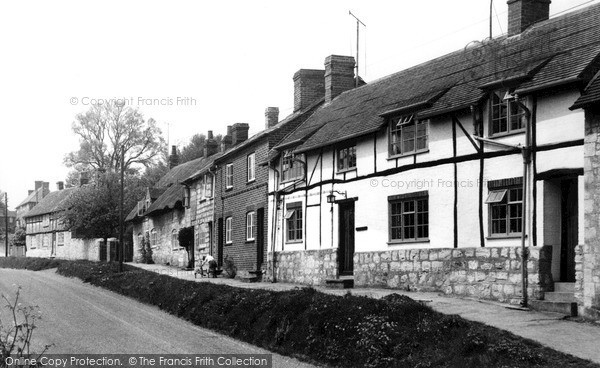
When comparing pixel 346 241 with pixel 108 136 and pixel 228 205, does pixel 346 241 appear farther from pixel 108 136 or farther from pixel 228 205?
pixel 108 136

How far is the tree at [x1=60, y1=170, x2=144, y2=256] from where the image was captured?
5519 cm

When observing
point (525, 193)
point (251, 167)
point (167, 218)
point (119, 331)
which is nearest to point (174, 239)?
point (167, 218)

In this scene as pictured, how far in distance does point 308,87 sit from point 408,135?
11.8 metres

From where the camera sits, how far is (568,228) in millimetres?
17094

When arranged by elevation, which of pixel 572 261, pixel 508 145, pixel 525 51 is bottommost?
pixel 572 261

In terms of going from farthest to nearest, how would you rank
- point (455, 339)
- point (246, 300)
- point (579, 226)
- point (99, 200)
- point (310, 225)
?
1. point (99, 200)
2. point (310, 225)
3. point (246, 300)
4. point (579, 226)
5. point (455, 339)

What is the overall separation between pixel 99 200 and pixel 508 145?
42609 millimetres

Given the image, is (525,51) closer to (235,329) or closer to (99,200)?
(235,329)

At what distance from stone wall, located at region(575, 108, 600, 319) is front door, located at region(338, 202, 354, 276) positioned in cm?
1073

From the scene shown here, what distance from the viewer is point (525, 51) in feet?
65.8

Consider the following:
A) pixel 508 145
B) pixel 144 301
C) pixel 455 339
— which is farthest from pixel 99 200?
pixel 455 339

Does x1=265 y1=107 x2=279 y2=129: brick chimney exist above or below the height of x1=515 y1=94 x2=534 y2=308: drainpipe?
above

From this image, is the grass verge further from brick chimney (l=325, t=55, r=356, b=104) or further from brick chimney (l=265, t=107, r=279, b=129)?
brick chimney (l=265, t=107, r=279, b=129)

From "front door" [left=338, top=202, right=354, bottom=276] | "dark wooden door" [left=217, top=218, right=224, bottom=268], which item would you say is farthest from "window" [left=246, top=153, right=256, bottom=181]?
"front door" [left=338, top=202, right=354, bottom=276]
